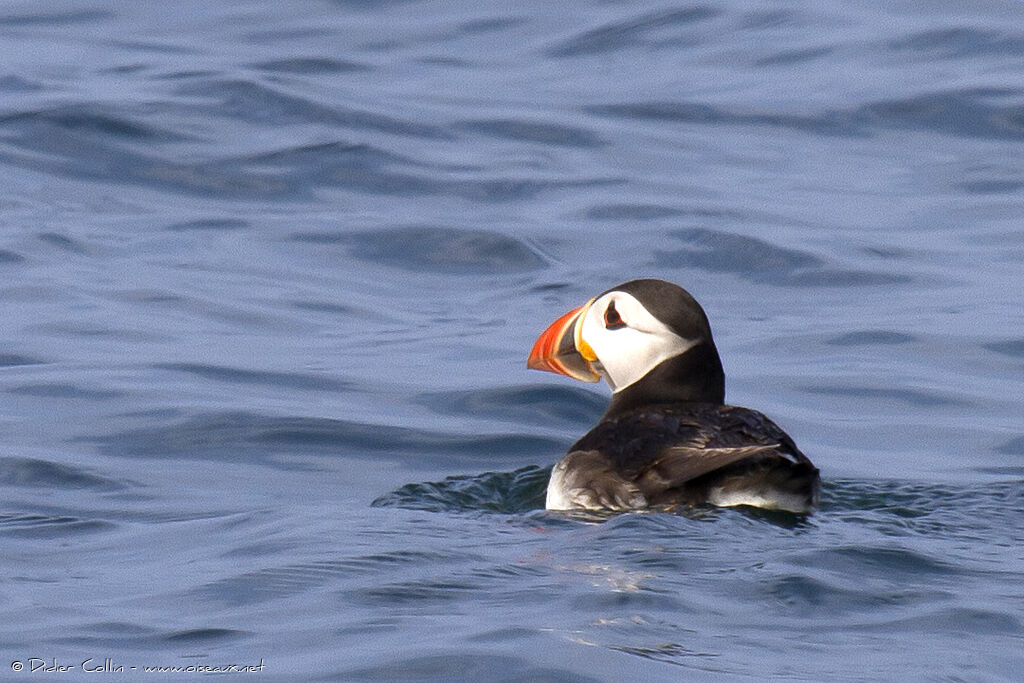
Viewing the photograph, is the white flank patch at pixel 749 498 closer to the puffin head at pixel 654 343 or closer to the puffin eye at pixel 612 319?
the puffin head at pixel 654 343

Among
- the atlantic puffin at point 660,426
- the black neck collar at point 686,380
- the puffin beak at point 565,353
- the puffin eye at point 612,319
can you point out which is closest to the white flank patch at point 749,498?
the atlantic puffin at point 660,426

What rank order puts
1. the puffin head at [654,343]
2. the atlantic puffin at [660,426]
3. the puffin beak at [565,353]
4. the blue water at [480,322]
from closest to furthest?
the blue water at [480,322]
the atlantic puffin at [660,426]
the puffin head at [654,343]
the puffin beak at [565,353]

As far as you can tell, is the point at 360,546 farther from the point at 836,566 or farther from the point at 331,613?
the point at 836,566

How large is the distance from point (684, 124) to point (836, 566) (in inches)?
402

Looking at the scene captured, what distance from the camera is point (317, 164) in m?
13.6

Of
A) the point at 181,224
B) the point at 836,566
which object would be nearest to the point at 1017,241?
the point at 181,224

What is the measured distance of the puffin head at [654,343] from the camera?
6.42 m

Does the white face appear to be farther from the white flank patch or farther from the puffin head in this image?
the white flank patch

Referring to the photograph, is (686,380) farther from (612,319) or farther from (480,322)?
(480,322)

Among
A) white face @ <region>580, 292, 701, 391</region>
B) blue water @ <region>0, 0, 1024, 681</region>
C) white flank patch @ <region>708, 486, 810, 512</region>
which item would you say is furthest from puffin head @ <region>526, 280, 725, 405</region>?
white flank patch @ <region>708, 486, 810, 512</region>

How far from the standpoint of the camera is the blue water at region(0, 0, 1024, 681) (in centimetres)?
478

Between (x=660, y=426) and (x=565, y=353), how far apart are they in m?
1.02

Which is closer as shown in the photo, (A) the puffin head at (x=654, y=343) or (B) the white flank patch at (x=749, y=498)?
(B) the white flank patch at (x=749, y=498)

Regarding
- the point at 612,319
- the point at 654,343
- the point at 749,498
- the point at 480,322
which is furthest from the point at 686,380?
the point at 480,322
